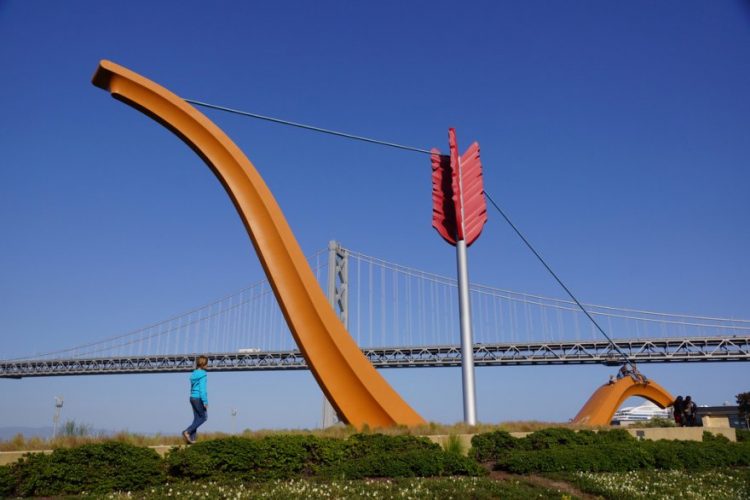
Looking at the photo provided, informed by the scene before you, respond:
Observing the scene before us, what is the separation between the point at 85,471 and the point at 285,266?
2969mm

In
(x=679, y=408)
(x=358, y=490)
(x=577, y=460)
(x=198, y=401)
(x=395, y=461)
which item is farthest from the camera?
(x=679, y=408)

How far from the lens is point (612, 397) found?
380 inches

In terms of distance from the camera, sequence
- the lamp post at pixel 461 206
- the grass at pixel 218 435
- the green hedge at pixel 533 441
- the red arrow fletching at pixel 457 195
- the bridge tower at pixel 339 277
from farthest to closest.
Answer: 1. the bridge tower at pixel 339 277
2. the red arrow fletching at pixel 457 195
3. the lamp post at pixel 461 206
4. the green hedge at pixel 533 441
5. the grass at pixel 218 435

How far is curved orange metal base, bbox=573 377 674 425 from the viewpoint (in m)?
9.17

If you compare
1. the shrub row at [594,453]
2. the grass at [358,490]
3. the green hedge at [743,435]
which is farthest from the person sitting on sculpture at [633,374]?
the grass at [358,490]

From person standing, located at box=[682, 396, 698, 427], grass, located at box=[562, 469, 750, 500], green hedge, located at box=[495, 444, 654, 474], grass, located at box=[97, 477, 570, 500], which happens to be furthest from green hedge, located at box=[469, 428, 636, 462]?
person standing, located at box=[682, 396, 698, 427]

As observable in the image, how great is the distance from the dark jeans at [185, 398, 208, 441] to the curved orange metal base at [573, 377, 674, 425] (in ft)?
20.3

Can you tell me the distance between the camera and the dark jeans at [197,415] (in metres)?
4.67

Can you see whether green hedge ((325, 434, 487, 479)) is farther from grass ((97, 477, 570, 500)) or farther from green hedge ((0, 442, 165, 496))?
green hedge ((0, 442, 165, 496))

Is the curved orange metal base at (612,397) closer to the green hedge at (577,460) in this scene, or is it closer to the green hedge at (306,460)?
the green hedge at (577,460)

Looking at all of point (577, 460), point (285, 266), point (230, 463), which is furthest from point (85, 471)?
point (577, 460)

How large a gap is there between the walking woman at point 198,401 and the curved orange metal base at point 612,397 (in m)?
6.20

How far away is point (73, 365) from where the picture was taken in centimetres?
4200

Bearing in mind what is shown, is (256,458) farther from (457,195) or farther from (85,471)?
(457,195)
